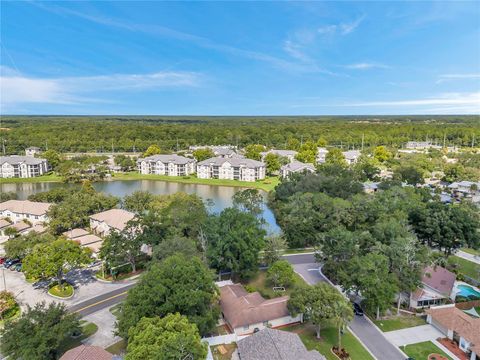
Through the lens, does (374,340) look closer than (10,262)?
Yes

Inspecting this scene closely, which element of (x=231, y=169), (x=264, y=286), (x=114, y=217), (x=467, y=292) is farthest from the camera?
(x=231, y=169)

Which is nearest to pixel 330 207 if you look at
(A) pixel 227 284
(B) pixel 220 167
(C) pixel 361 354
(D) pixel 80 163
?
(A) pixel 227 284

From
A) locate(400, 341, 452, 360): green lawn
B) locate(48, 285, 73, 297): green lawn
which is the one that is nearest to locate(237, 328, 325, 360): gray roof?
locate(400, 341, 452, 360): green lawn

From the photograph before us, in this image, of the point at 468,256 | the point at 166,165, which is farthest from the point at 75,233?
the point at 166,165

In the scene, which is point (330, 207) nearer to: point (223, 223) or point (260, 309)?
point (223, 223)

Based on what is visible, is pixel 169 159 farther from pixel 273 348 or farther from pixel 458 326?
pixel 458 326

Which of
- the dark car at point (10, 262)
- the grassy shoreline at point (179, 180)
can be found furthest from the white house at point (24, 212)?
the grassy shoreline at point (179, 180)
